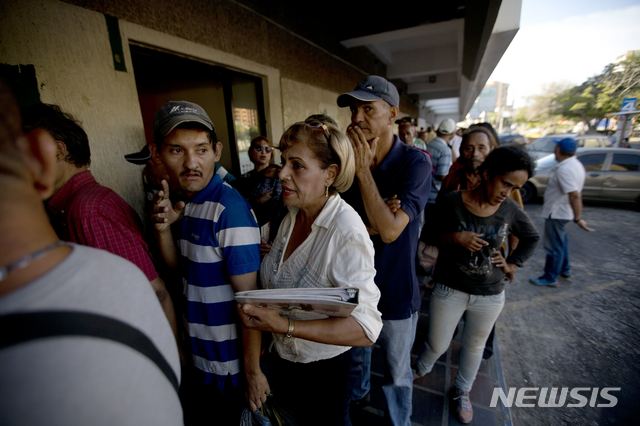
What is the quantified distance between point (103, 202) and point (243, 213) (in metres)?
0.63

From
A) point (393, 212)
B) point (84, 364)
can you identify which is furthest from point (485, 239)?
point (84, 364)

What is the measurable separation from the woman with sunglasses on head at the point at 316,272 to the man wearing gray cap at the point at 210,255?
5.7 inches

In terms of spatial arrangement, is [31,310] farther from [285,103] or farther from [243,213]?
[285,103]

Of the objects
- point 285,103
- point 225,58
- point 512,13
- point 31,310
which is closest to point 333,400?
point 31,310

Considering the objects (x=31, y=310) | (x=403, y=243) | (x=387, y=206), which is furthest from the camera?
(x=403, y=243)

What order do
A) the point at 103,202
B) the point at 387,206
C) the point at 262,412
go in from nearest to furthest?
1. the point at 103,202
2. the point at 262,412
3. the point at 387,206

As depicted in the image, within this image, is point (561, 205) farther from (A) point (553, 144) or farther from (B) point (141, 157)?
(A) point (553, 144)

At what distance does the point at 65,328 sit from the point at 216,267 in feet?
2.91

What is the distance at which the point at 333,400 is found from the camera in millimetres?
1372

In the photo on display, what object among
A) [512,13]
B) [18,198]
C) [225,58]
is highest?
[512,13]

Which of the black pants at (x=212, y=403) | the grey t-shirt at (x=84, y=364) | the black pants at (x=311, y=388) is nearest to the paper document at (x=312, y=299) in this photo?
the grey t-shirt at (x=84, y=364)

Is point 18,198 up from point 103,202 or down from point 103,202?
up

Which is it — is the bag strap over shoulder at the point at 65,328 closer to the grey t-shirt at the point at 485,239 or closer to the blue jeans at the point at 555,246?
the grey t-shirt at the point at 485,239

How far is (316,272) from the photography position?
1.14m
